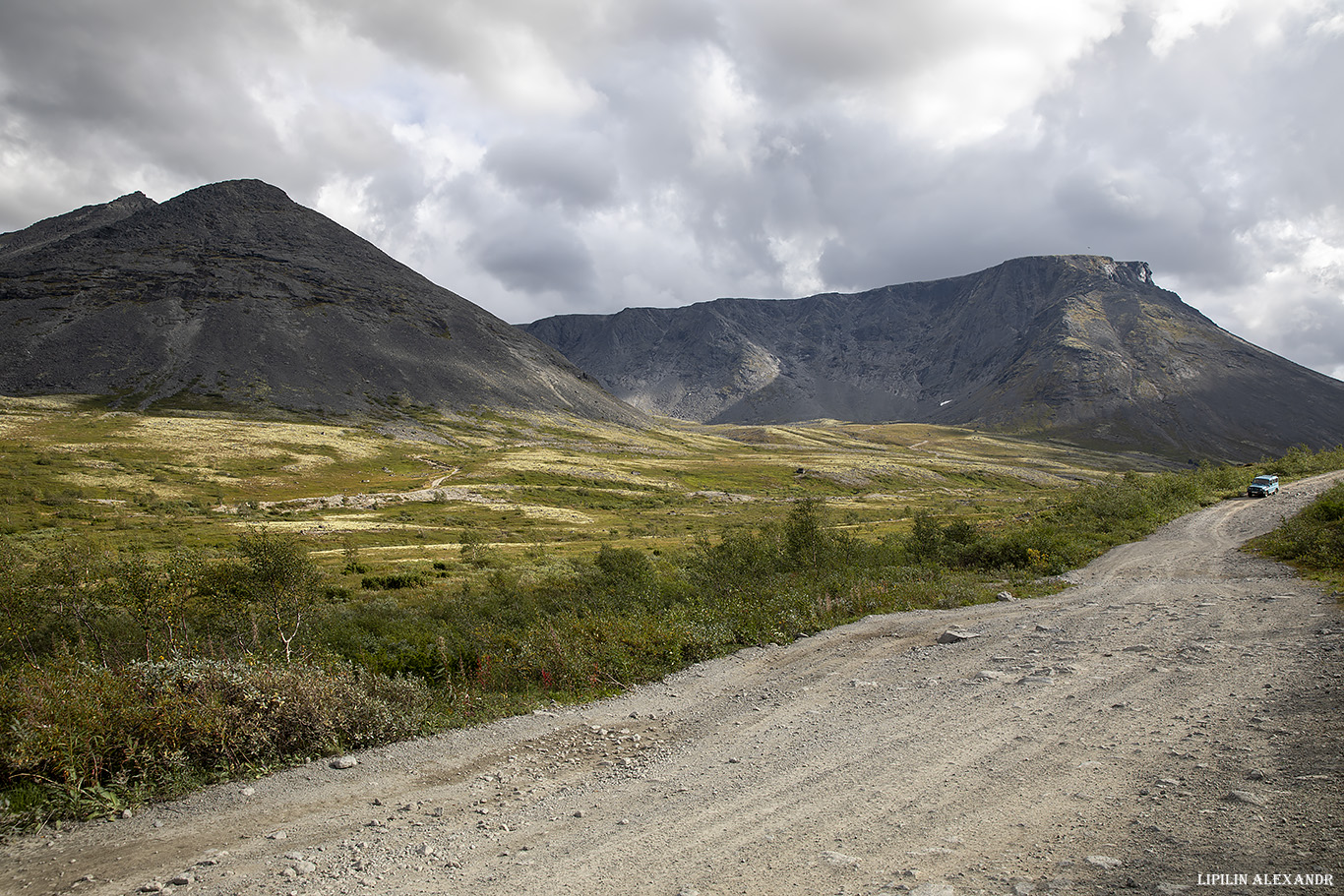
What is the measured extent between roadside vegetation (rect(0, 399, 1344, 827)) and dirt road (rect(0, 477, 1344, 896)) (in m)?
1.21

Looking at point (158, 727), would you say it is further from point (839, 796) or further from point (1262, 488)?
point (1262, 488)

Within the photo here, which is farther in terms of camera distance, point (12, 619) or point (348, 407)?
point (348, 407)

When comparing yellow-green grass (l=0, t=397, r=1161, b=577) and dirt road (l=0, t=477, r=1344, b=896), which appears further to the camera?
yellow-green grass (l=0, t=397, r=1161, b=577)

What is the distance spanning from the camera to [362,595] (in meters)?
36.1

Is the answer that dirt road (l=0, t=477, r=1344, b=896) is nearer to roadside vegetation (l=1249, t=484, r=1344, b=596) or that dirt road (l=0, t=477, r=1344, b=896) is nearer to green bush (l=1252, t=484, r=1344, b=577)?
roadside vegetation (l=1249, t=484, r=1344, b=596)

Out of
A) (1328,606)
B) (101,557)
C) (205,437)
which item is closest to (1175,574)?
(1328,606)

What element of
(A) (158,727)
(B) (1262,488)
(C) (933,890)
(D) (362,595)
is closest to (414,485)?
(D) (362,595)

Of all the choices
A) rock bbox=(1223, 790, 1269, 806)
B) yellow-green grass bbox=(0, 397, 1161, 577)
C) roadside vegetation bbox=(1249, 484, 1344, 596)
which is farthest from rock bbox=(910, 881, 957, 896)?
yellow-green grass bbox=(0, 397, 1161, 577)

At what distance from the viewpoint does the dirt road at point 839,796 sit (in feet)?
23.6

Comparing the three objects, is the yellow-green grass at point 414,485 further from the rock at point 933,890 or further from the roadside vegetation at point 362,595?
the rock at point 933,890

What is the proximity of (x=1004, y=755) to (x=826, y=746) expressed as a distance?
2.90 m

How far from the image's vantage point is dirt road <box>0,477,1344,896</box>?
284 inches

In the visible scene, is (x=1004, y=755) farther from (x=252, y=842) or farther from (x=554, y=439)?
(x=554, y=439)

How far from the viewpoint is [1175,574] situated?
25.6 metres
